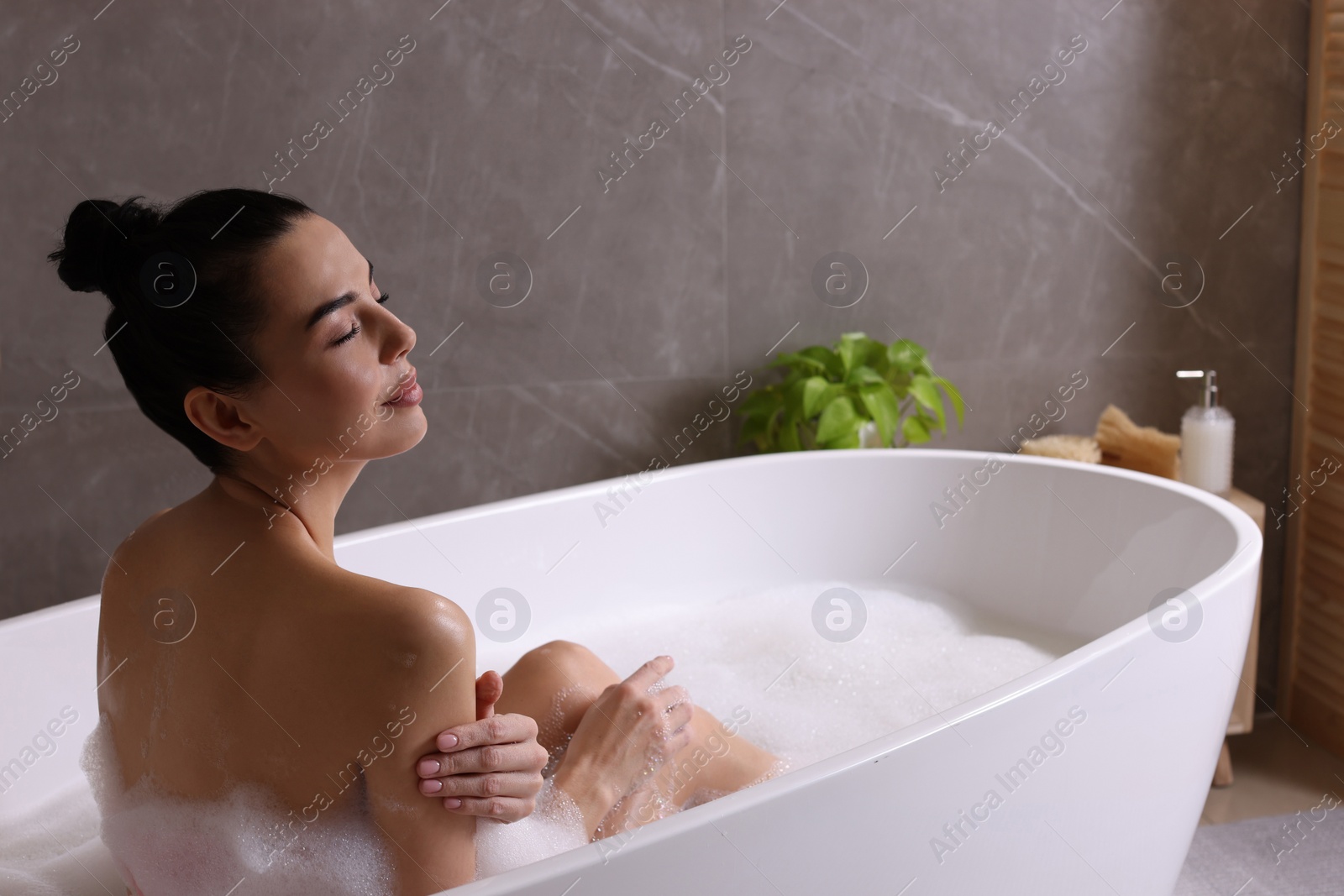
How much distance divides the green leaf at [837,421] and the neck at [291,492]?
117 centimetres

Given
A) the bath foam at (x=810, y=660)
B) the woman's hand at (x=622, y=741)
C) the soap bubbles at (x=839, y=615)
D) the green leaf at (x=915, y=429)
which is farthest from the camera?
the green leaf at (x=915, y=429)

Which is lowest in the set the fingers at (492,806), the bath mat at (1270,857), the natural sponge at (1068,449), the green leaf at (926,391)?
the bath mat at (1270,857)

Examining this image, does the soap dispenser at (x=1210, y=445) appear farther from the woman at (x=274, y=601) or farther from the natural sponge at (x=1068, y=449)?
the woman at (x=274, y=601)

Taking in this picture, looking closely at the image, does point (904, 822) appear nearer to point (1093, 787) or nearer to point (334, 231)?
point (1093, 787)

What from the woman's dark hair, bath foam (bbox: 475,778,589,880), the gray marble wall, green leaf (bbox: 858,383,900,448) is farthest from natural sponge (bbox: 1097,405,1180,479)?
the woman's dark hair

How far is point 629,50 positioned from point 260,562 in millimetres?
1473

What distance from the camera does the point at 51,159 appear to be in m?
1.84

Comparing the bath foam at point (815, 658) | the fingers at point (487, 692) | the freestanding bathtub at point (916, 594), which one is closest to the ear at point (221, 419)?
the fingers at point (487, 692)

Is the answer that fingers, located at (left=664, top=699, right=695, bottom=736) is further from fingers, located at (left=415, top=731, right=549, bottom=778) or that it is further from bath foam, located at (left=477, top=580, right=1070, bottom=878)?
fingers, located at (left=415, top=731, right=549, bottom=778)

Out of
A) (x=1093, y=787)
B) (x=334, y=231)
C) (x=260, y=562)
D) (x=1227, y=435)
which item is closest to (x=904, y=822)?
(x=1093, y=787)

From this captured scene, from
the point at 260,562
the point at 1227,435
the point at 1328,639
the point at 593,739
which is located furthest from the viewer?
the point at 1328,639

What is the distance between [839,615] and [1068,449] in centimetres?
60

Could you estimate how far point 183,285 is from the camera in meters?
0.82

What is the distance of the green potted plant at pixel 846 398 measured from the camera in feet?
6.50
